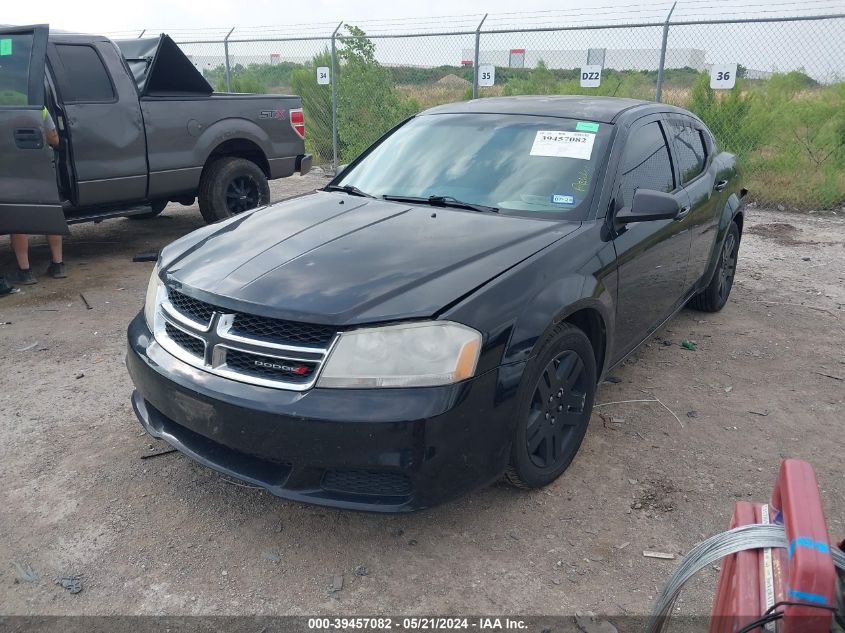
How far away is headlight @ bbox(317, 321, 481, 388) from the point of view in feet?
7.80

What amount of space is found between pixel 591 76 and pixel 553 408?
8408 mm

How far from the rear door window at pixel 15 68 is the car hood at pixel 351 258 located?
3141 millimetres

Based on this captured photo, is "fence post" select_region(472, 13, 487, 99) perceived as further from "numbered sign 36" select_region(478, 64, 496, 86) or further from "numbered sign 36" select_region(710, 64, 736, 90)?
"numbered sign 36" select_region(710, 64, 736, 90)

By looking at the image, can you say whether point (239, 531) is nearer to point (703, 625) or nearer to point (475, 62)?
point (703, 625)

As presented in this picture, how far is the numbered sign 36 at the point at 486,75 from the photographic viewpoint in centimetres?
1088

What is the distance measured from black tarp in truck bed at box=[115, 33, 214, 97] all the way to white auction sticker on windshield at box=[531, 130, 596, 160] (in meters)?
5.04

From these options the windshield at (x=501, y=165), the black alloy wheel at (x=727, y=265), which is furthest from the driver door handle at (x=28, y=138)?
the black alloy wheel at (x=727, y=265)

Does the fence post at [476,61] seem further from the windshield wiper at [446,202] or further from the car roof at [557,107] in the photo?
the windshield wiper at [446,202]

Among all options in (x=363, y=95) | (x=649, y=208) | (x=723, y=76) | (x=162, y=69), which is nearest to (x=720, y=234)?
(x=649, y=208)

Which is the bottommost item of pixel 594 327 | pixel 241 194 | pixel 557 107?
pixel 241 194

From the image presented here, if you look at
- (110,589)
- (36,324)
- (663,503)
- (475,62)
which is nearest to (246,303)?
(110,589)

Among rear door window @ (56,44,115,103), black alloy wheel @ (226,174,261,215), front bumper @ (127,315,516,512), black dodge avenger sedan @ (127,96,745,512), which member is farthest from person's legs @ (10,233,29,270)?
front bumper @ (127,315,516,512)

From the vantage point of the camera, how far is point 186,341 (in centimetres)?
279

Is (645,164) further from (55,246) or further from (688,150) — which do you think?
(55,246)
